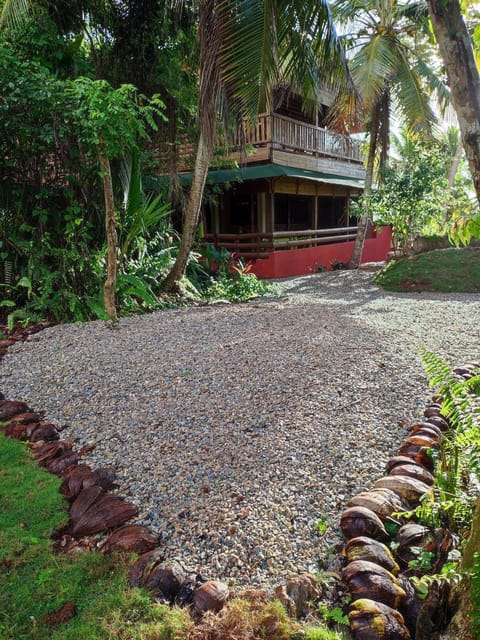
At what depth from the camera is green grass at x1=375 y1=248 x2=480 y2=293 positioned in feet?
32.0

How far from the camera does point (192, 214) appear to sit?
7.47 metres

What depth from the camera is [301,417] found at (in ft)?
10.2

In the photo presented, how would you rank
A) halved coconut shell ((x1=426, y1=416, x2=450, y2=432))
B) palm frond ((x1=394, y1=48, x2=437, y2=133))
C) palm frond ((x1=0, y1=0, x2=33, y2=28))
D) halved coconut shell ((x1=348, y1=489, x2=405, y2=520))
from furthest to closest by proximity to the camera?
palm frond ((x1=394, y1=48, x2=437, y2=133))
palm frond ((x1=0, y1=0, x2=33, y2=28))
halved coconut shell ((x1=426, y1=416, x2=450, y2=432))
halved coconut shell ((x1=348, y1=489, x2=405, y2=520))

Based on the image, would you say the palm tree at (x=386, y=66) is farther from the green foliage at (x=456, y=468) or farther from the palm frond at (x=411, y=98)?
the green foliage at (x=456, y=468)

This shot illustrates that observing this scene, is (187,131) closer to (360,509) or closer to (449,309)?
(449,309)

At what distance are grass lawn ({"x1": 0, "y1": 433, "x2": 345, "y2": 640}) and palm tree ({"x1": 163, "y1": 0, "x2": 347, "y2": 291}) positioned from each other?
226 inches

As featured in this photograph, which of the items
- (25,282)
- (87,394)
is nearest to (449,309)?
(87,394)

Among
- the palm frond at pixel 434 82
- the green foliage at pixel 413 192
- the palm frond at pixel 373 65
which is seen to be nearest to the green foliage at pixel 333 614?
the palm frond at pixel 373 65

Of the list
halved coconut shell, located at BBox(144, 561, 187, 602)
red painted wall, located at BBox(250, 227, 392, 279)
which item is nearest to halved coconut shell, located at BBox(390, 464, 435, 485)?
halved coconut shell, located at BBox(144, 561, 187, 602)

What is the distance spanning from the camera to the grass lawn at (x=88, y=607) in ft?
5.09

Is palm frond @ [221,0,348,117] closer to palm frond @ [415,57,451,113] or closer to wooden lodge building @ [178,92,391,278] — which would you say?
wooden lodge building @ [178,92,391,278]

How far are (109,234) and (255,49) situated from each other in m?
3.08

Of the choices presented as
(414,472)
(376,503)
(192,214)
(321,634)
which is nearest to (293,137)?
(192,214)

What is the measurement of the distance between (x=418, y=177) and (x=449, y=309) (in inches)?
244
